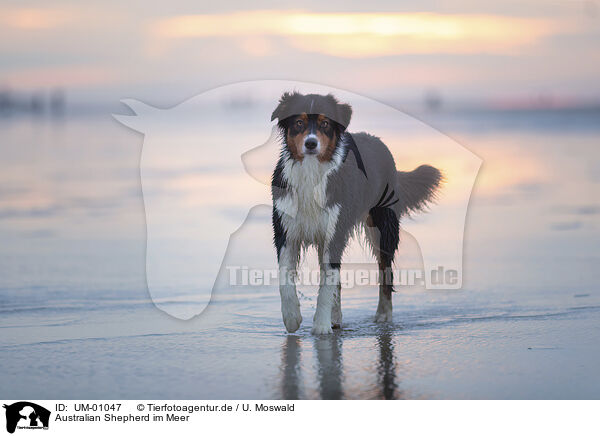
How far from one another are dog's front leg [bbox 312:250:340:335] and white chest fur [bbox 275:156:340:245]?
7.8 inches

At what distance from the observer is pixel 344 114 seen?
6.11 metres

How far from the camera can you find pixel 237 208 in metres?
10.2

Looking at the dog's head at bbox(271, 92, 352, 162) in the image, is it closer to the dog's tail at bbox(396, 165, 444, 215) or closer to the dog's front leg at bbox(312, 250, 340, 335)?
the dog's front leg at bbox(312, 250, 340, 335)

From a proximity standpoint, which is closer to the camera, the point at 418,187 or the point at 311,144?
the point at 311,144

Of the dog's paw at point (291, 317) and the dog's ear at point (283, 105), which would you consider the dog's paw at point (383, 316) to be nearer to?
the dog's paw at point (291, 317)

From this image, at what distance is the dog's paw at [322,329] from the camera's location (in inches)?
232

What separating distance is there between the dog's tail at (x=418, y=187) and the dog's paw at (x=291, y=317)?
2.00 metres

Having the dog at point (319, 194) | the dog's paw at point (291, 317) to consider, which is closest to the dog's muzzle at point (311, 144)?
the dog at point (319, 194)

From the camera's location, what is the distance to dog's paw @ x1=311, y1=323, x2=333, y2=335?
590 centimetres
